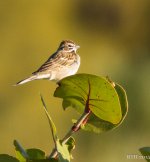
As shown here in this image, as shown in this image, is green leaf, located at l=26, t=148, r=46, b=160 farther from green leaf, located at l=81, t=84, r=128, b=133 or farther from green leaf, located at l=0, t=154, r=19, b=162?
green leaf, located at l=81, t=84, r=128, b=133

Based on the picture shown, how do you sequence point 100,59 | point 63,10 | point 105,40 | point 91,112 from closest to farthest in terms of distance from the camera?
1. point 91,112
2. point 100,59
3. point 105,40
4. point 63,10

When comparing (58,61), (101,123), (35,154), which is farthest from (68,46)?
(35,154)

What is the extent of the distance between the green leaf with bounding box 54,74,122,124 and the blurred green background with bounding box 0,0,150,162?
666 cm

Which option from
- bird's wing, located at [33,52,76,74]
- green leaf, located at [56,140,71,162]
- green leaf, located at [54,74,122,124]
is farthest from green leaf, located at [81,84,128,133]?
bird's wing, located at [33,52,76,74]

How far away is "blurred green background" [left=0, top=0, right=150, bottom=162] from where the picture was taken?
1212 centimetres

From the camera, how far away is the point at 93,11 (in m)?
24.2

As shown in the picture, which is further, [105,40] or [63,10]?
[63,10]

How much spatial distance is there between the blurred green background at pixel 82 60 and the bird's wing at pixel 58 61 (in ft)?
9.58

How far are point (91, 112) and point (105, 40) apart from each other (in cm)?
1861

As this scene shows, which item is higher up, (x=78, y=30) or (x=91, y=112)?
(x=91, y=112)

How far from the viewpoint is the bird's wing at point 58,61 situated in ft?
20.8

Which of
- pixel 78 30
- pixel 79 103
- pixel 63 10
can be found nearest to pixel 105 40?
→ pixel 78 30

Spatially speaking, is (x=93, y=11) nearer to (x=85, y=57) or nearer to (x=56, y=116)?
(x=85, y=57)

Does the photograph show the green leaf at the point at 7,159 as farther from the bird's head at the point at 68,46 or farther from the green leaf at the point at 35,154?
the bird's head at the point at 68,46
